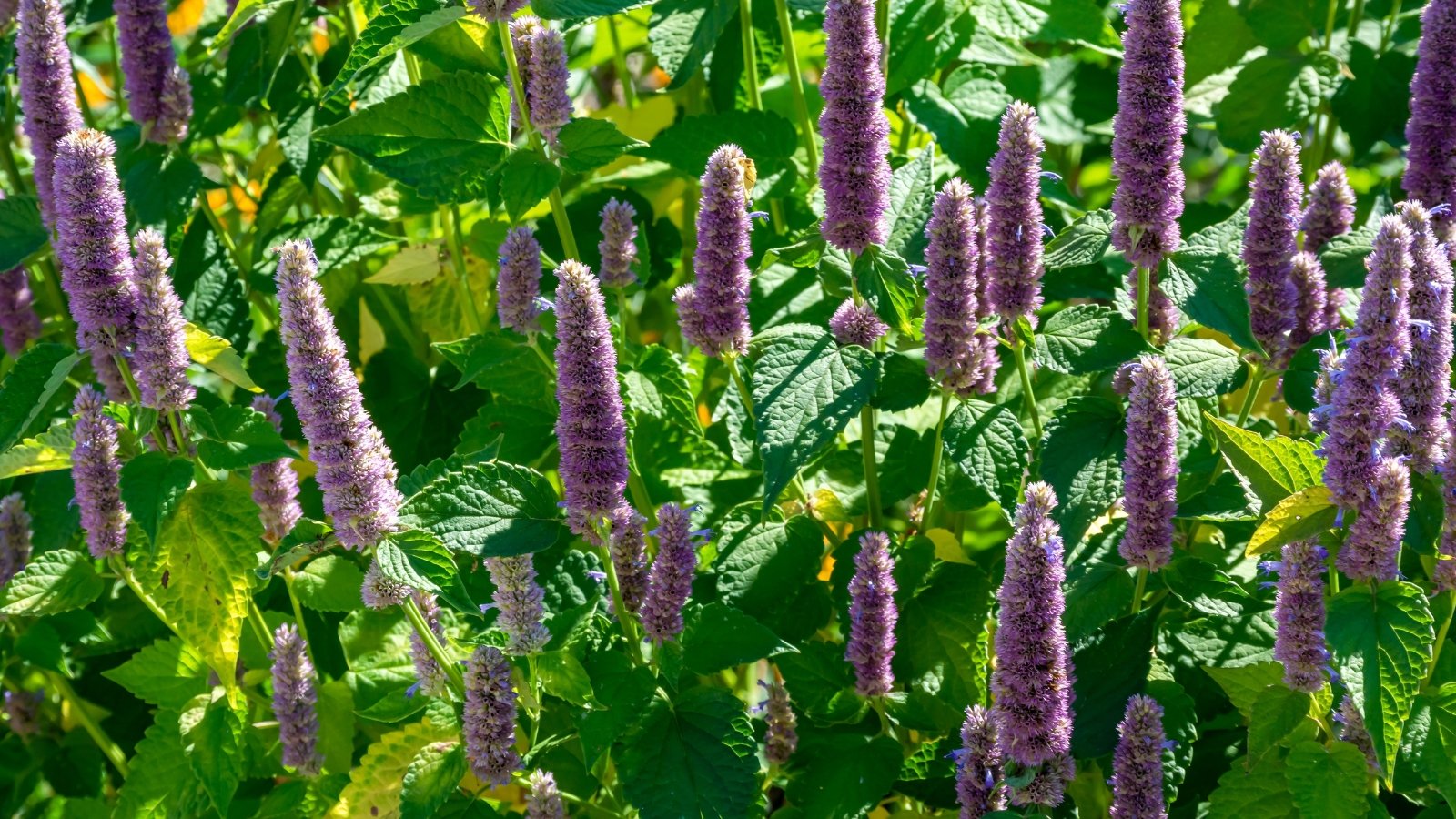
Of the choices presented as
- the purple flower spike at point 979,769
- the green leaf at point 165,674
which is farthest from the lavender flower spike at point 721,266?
the green leaf at point 165,674

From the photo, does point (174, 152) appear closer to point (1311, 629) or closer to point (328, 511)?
point (328, 511)

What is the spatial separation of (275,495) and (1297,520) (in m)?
1.73

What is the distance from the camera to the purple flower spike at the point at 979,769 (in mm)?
2221

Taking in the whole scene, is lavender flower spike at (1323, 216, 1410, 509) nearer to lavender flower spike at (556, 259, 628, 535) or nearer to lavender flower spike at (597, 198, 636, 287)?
lavender flower spike at (556, 259, 628, 535)

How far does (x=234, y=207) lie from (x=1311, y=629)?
11.8ft

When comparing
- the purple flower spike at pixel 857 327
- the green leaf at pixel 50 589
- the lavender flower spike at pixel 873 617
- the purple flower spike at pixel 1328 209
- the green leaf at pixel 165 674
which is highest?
the purple flower spike at pixel 1328 209

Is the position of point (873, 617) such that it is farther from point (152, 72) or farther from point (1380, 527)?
point (152, 72)

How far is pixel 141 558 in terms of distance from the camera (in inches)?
102

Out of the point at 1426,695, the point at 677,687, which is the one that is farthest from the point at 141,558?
the point at 1426,695

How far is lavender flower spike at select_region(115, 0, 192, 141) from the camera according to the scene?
338 centimetres

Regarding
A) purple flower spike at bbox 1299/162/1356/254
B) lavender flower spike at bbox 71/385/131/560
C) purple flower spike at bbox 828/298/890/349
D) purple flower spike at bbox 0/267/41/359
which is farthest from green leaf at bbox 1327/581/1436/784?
purple flower spike at bbox 0/267/41/359

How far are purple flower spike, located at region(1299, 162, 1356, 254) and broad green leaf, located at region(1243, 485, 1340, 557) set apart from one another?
95 cm

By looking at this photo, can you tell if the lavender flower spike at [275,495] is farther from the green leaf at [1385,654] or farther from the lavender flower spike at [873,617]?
the green leaf at [1385,654]

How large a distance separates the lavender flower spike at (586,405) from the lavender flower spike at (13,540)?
148 centimetres
